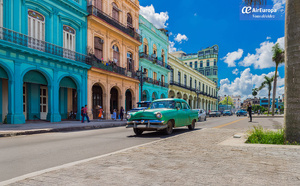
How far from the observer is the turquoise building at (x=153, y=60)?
32.9 metres

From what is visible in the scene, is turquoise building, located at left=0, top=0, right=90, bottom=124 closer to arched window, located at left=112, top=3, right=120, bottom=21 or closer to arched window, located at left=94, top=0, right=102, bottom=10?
arched window, located at left=94, top=0, right=102, bottom=10

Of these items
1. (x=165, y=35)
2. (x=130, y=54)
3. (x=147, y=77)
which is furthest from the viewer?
(x=165, y=35)

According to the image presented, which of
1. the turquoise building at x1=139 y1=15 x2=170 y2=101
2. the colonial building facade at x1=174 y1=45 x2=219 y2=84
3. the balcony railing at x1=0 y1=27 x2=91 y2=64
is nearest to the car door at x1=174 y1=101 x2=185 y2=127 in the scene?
the balcony railing at x1=0 y1=27 x2=91 y2=64

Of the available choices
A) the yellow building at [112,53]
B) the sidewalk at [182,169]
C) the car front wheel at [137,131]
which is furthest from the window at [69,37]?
the sidewalk at [182,169]

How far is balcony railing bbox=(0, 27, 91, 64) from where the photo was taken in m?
15.2

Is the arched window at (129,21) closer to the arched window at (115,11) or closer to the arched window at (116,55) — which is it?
the arched window at (115,11)

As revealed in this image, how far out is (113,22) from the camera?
2608cm

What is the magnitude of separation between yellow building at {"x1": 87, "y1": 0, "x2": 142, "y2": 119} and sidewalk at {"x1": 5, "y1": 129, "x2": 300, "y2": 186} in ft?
61.1

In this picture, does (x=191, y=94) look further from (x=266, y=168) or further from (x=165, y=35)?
(x=266, y=168)

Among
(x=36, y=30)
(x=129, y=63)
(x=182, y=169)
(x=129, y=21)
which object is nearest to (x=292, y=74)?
(x=182, y=169)

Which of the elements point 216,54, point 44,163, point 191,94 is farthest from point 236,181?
point 216,54

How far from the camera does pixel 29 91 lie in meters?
18.4

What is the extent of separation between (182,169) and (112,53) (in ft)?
77.7

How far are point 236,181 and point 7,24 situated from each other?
17417 mm
